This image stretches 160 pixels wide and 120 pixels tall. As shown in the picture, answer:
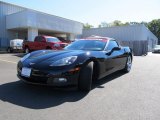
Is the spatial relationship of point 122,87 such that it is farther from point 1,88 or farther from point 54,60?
point 1,88

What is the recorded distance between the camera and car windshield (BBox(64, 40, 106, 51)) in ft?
20.0

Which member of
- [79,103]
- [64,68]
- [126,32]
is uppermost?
[126,32]

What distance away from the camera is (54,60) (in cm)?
468

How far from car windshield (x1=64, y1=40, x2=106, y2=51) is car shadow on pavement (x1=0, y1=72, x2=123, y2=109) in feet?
4.09

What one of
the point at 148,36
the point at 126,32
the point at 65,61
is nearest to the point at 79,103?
the point at 65,61

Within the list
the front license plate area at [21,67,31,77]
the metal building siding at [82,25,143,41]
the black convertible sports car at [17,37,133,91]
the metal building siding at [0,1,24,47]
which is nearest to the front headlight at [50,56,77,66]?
the black convertible sports car at [17,37,133,91]

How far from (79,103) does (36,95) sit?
3.32 feet

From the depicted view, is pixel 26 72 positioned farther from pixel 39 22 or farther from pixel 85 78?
pixel 39 22

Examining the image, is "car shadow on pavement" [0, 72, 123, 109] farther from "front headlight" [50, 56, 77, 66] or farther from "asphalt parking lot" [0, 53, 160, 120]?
"front headlight" [50, 56, 77, 66]

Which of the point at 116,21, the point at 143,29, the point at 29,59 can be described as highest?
the point at 116,21

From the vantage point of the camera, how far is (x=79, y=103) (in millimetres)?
4148

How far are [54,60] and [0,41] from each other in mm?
22882

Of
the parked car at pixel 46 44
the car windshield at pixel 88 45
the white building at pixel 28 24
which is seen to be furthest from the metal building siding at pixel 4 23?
the car windshield at pixel 88 45

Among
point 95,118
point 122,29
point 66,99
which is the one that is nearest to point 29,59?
point 66,99
